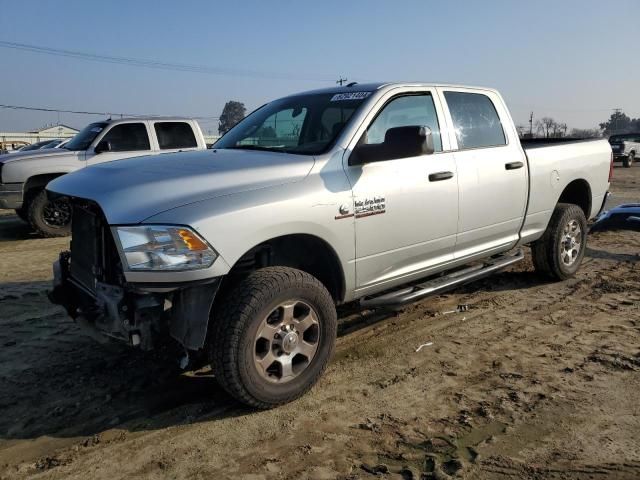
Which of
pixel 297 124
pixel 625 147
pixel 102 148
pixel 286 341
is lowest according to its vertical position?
pixel 286 341

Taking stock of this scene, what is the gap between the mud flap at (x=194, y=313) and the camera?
117 inches

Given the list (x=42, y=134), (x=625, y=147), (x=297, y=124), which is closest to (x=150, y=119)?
(x=297, y=124)

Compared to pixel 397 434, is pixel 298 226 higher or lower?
higher

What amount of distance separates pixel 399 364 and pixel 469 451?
3.76ft

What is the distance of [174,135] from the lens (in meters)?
10.1

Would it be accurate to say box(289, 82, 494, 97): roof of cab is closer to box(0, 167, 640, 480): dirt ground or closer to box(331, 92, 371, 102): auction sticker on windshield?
box(331, 92, 371, 102): auction sticker on windshield

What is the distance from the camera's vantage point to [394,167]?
378cm

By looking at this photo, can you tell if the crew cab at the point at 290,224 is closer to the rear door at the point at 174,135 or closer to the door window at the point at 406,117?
the door window at the point at 406,117

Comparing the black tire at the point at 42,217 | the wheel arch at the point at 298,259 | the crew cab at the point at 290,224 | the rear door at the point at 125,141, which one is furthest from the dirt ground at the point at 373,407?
the rear door at the point at 125,141

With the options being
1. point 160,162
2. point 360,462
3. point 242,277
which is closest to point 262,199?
point 242,277

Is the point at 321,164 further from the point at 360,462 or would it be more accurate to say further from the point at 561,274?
the point at 561,274

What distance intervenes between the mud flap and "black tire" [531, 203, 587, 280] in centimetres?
394

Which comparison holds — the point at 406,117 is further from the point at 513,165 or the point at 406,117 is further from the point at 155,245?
the point at 155,245

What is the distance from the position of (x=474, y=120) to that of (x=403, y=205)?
1.44m
